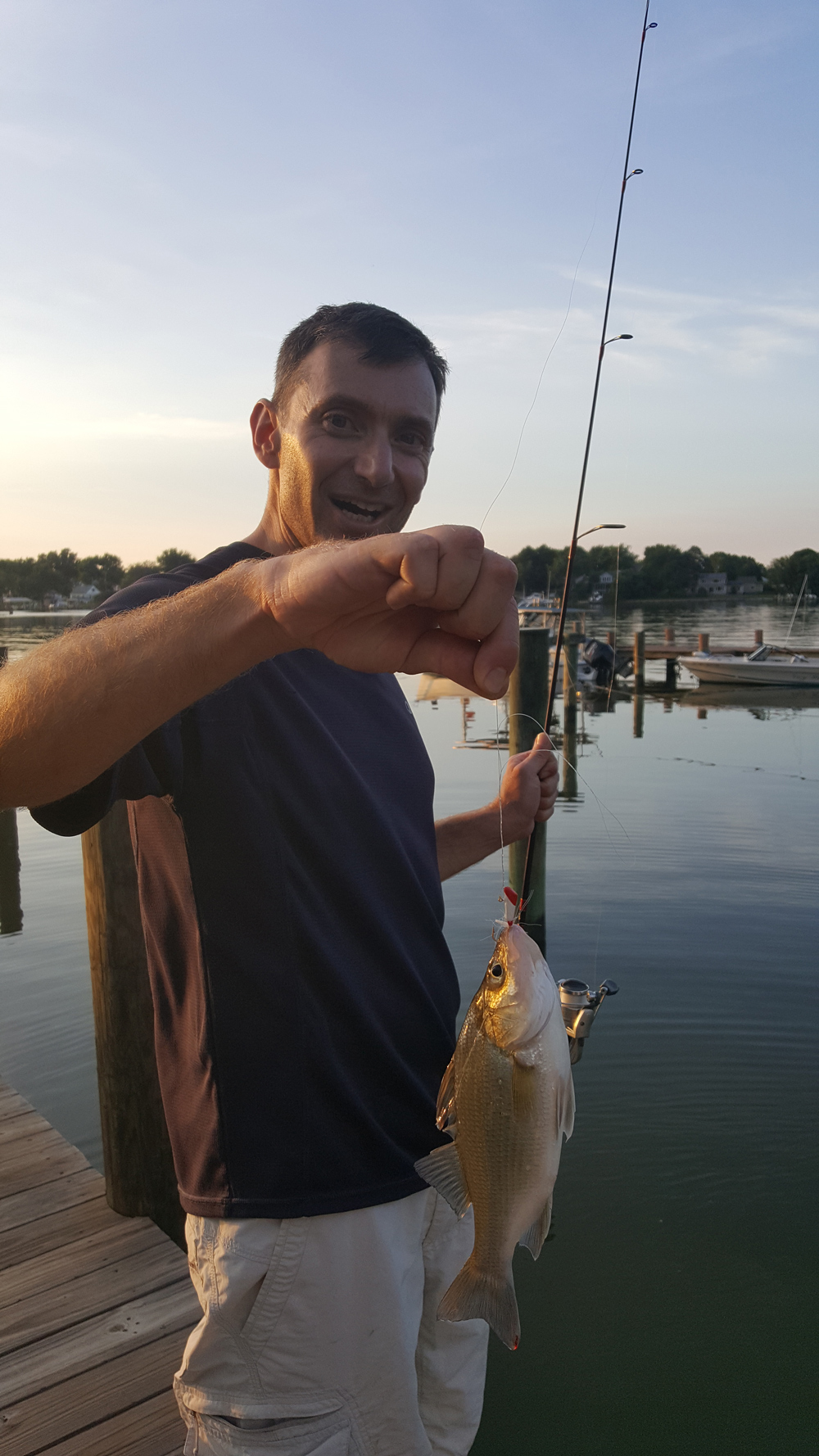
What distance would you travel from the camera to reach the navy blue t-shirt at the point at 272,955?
1.83 m

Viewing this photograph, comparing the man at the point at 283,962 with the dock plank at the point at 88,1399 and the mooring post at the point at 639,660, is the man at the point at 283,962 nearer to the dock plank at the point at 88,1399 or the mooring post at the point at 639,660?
the dock plank at the point at 88,1399

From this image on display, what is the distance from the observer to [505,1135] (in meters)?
1.83

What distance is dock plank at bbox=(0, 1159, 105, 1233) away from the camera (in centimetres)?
351

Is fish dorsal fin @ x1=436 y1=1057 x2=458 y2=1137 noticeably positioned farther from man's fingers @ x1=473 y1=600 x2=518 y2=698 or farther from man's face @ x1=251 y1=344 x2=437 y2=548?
man's face @ x1=251 y1=344 x2=437 y2=548

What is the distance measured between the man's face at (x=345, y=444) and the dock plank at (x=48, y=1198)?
283 cm

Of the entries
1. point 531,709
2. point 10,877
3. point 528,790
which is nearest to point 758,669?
point 531,709

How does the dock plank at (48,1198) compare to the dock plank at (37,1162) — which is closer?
the dock plank at (48,1198)

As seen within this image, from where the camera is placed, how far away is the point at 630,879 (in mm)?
9641

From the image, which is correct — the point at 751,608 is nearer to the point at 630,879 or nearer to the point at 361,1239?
the point at 630,879

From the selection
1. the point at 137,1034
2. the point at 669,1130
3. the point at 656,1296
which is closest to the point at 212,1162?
the point at 137,1034

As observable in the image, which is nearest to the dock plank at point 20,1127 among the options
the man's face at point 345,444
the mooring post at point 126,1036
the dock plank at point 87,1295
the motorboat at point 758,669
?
the mooring post at point 126,1036

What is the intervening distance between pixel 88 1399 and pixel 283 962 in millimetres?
1777

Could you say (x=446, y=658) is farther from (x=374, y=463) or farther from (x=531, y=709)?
(x=531, y=709)

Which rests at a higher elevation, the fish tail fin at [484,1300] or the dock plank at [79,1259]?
the fish tail fin at [484,1300]
